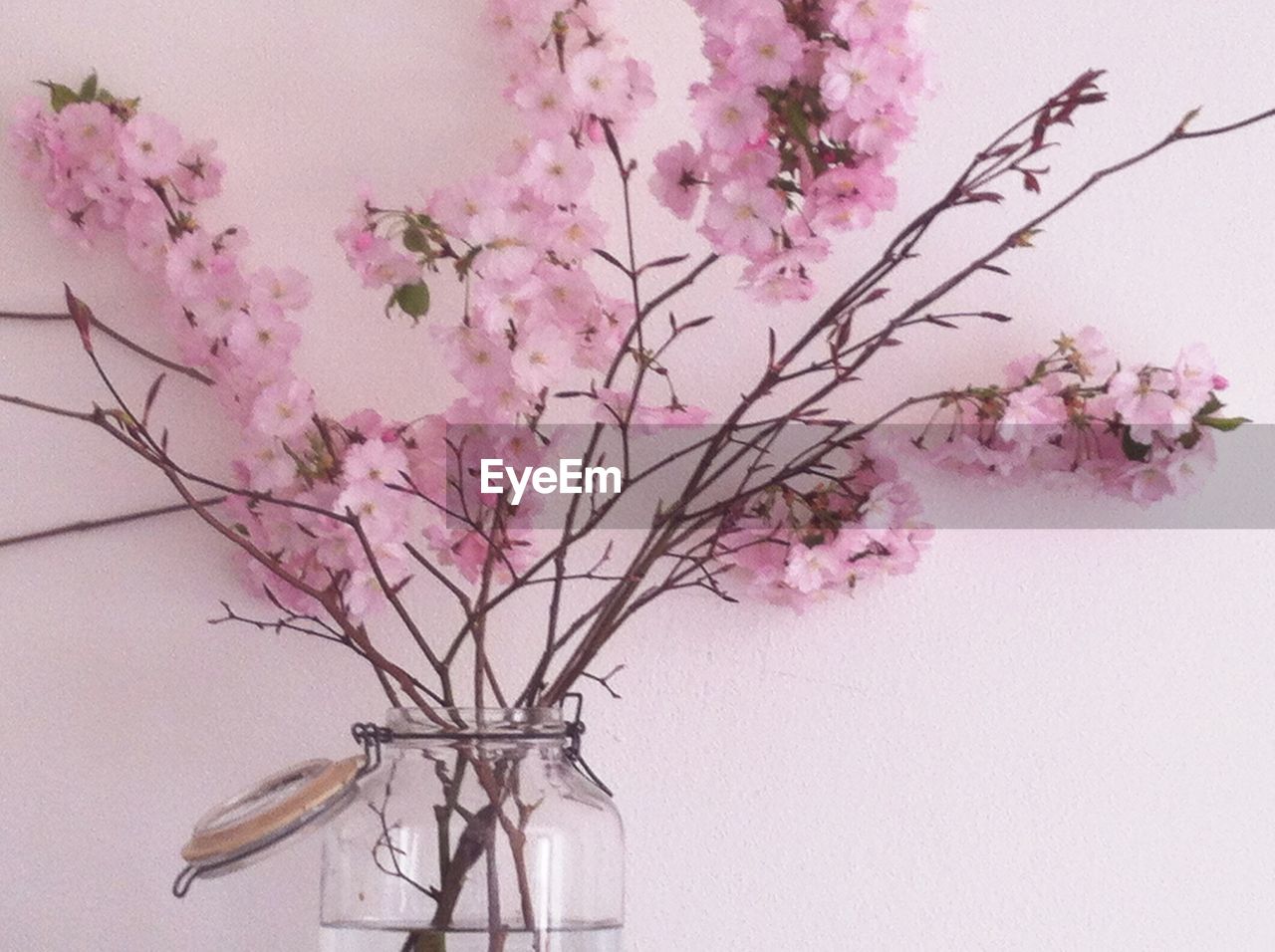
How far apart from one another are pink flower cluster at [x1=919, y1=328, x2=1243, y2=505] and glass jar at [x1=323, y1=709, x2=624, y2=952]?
1.39 ft

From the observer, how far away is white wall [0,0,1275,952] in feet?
3.64

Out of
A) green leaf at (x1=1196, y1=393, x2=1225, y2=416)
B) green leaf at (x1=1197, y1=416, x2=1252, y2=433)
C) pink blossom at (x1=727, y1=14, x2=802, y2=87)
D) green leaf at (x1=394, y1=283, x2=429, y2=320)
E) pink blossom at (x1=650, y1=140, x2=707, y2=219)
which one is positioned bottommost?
green leaf at (x1=1197, y1=416, x2=1252, y2=433)

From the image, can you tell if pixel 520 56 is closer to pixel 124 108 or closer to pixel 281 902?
pixel 124 108

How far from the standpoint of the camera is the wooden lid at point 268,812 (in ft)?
2.67

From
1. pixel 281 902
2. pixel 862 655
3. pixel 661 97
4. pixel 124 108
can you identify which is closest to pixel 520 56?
pixel 661 97

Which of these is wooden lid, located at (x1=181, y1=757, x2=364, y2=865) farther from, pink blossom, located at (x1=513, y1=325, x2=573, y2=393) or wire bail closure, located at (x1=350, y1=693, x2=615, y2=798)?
pink blossom, located at (x1=513, y1=325, x2=573, y2=393)

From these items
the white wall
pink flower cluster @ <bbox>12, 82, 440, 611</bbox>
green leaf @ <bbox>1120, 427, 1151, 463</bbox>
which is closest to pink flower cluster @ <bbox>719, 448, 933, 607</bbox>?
the white wall

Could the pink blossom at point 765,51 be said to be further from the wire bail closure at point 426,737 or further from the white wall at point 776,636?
the wire bail closure at point 426,737

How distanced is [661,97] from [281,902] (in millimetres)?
734

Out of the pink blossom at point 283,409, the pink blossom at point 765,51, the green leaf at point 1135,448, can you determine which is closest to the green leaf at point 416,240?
the pink blossom at point 283,409

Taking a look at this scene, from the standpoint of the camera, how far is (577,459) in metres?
1.11

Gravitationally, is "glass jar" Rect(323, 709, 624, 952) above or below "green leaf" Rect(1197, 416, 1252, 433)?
below

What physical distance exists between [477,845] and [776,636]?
13.6 inches

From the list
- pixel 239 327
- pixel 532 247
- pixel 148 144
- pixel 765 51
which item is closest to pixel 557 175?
pixel 532 247
